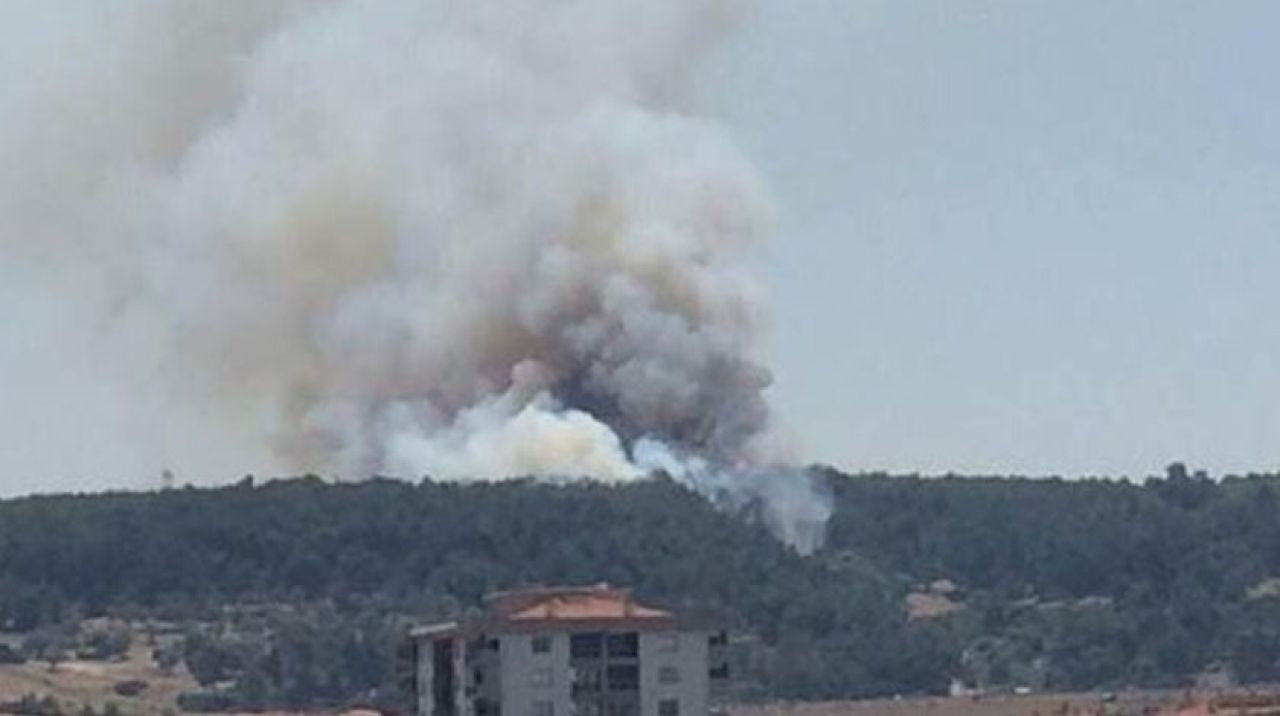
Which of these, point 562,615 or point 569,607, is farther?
point 569,607

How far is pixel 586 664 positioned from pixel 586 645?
2.35 feet

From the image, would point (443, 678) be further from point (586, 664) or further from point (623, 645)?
point (623, 645)

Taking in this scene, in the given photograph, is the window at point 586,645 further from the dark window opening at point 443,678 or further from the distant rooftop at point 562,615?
the dark window opening at point 443,678

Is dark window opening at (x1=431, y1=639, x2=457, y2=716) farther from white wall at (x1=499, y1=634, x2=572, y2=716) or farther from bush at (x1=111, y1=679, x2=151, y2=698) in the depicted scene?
bush at (x1=111, y1=679, x2=151, y2=698)

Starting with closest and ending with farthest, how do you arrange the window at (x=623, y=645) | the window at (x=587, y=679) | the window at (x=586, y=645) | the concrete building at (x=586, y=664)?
the concrete building at (x=586, y=664) < the window at (x=623, y=645) < the window at (x=586, y=645) < the window at (x=587, y=679)

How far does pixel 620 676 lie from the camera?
129500 millimetres

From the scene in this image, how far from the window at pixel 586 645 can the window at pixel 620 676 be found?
2.37ft

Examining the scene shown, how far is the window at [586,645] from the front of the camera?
129500 millimetres

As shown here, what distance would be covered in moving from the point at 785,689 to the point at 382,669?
20555mm

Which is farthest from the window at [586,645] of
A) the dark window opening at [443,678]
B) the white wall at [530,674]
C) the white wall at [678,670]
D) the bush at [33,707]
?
the bush at [33,707]

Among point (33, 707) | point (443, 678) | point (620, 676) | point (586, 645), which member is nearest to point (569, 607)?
point (586, 645)

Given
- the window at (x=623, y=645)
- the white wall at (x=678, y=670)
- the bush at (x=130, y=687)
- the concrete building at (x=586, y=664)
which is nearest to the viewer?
the concrete building at (x=586, y=664)

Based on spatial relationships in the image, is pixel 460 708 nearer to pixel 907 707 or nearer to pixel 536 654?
pixel 536 654

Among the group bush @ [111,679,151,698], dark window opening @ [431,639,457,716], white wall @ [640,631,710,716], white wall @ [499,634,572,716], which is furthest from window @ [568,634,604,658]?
bush @ [111,679,151,698]
